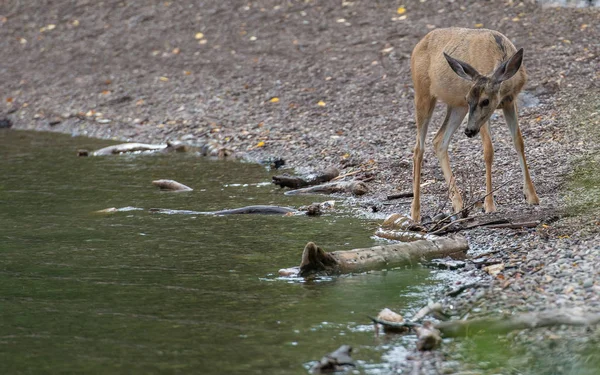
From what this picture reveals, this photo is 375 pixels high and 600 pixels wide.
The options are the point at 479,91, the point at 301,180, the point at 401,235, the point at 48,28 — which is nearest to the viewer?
the point at 401,235

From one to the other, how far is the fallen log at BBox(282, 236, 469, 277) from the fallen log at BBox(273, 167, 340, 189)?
340 cm

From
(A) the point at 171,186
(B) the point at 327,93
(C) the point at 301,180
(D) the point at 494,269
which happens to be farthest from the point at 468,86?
(B) the point at 327,93

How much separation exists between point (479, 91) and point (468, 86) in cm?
40

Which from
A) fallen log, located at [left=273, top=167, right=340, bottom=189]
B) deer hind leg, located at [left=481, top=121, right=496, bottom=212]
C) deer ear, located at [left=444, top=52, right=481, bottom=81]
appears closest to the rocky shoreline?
deer hind leg, located at [left=481, top=121, right=496, bottom=212]

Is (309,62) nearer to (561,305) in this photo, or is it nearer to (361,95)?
(361,95)

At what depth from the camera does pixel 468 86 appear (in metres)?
8.71

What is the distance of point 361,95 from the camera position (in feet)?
46.4

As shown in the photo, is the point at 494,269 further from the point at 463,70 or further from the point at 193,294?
the point at 463,70

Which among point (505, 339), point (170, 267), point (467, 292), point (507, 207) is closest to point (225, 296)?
point (170, 267)

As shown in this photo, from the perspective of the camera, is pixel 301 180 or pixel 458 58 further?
pixel 301 180

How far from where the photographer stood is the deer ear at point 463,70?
8266 millimetres

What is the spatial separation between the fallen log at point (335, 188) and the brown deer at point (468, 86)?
1.13m

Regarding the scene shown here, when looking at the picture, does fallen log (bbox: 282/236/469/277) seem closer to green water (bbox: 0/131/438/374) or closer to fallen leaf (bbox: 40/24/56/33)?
green water (bbox: 0/131/438/374)

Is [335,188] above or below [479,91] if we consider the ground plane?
below
